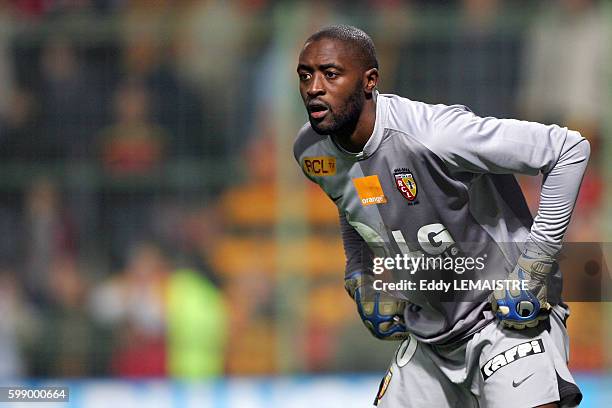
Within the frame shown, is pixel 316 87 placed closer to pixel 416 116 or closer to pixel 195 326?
pixel 416 116

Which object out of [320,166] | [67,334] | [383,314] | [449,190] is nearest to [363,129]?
[320,166]

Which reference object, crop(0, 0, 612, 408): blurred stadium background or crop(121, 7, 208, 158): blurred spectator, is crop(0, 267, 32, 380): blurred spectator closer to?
crop(0, 0, 612, 408): blurred stadium background

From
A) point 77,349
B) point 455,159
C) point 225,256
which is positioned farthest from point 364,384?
point 455,159

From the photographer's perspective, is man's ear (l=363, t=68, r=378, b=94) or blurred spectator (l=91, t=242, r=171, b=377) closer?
man's ear (l=363, t=68, r=378, b=94)

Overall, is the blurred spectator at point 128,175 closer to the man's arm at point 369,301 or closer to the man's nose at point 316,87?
the man's arm at point 369,301

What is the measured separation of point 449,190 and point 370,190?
32 cm

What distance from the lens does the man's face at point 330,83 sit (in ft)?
14.8

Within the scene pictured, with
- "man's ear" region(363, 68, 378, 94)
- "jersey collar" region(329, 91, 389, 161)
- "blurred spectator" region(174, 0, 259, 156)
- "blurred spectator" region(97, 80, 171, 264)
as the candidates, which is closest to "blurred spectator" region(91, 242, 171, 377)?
"blurred spectator" region(97, 80, 171, 264)

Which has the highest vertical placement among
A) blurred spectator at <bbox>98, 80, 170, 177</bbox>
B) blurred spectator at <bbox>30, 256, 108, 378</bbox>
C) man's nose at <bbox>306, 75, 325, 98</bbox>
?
man's nose at <bbox>306, 75, 325, 98</bbox>

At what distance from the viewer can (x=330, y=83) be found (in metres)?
4.52

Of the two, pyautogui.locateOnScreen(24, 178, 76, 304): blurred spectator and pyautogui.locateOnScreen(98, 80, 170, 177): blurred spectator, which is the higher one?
pyautogui.locateOnScreen(98, 80, 170, 177): blurred spectator

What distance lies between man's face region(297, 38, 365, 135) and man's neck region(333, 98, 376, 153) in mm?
48

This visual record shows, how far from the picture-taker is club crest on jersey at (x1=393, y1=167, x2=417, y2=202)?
4.56 m

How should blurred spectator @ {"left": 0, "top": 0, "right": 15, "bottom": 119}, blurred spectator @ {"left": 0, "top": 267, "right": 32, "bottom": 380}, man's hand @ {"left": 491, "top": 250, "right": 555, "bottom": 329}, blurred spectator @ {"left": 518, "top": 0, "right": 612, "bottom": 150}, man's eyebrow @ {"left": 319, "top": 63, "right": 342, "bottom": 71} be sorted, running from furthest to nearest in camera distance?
blurred spectator @ {"left": 0, "top": 0, "right": 15, "bottom": 119} → blurred spectator @ {"left": 0, "top": 267, "right": 32, "bottom": 380} → blurred spectator @ {"left": 518, "top": 0, "right": 612, "bottom": 150} → man's eyebrow @ {"left": 319, "top": 63, "right": 342, "bottom": 71} → man's hand @ {"left": 491, "top": 250, "right": 555, "bottom": 329}
